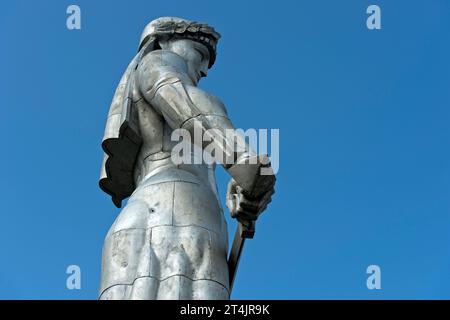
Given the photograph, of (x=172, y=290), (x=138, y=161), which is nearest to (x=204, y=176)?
(x=138, y=161)

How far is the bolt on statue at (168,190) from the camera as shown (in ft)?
35.1

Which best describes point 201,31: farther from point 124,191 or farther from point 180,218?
point 180,218

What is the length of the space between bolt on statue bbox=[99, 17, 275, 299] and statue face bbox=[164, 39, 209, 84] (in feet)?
0.08

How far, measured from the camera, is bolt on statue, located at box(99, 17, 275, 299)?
10711 millimetres

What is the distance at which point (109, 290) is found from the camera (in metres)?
10.8

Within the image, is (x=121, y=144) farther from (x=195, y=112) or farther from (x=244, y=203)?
(x=244, y=203)

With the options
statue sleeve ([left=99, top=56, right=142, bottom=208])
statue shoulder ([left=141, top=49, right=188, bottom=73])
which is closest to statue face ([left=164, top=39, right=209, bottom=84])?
statue shoulder ([left=141, top=49, right=188, bottom=73])

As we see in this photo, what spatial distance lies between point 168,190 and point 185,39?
2.48 meters

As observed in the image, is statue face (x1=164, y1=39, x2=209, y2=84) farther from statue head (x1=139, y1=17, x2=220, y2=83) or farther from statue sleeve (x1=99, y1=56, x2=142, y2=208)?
statue sleeve (x1=99, y1=56, x2=142, y2=208)

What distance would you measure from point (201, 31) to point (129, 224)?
9.96 feet

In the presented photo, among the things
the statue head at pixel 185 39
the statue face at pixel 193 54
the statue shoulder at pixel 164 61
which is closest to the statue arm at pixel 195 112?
the statue shoulder at pixel 164 61

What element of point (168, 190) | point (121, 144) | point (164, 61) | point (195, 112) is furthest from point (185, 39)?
point (168, 190)

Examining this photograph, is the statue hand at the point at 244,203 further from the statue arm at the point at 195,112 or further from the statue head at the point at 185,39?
the statue head at the point at 185,39
